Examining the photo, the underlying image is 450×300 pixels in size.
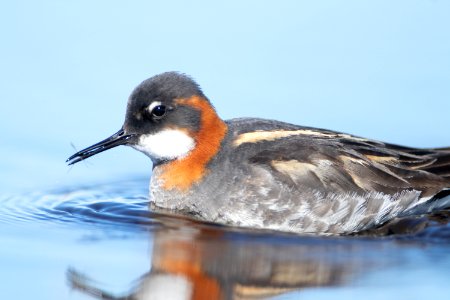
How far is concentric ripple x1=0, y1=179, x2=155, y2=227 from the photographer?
1040cm

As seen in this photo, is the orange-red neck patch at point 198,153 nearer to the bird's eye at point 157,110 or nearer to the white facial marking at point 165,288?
the bird's eye at point 157,110

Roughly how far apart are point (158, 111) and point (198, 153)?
558 mm

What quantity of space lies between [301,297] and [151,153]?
2950 millimetres

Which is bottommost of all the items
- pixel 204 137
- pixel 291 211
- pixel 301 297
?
pixel 301 297

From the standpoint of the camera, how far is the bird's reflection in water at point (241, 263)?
845cm

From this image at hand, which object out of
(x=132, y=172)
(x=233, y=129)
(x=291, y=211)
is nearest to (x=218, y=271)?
(x=291, y=211)

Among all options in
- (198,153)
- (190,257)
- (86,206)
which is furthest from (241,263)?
(86,206)

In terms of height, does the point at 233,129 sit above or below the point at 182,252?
above

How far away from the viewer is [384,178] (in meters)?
10.6

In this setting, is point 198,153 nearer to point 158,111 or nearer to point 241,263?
point 158,111

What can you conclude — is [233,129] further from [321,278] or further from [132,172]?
[321,278]

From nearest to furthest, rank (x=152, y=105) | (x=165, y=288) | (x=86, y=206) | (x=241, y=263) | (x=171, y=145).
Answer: (x=165, y=288) < (x=241, y=263) < (x=152, y=105) < (x=171, y=145) < (x=86, y=206)

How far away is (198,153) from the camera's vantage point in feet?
34.6

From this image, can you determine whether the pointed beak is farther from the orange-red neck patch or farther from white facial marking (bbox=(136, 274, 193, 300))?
Answer: white facial marking (bbox=(136, 274, 193, 300))
